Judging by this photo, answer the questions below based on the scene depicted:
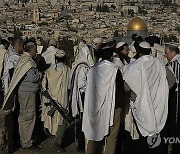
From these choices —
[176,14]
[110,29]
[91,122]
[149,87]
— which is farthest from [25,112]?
[176,14]

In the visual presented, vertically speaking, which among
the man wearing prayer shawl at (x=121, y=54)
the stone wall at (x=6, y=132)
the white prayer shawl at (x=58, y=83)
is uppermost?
the man wearing prayer shawl at (x=121, y=54)

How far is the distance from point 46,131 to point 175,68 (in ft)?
6.36

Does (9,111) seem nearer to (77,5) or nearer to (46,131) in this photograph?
(46,131)

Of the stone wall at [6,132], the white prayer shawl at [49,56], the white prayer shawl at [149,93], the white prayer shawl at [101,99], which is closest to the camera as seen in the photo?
the white prayer shawl at [101,99]

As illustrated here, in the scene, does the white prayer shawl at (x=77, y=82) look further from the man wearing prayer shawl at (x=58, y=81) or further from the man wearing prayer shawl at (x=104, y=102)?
the man wearing prayer shawl at (x=104, y=102)

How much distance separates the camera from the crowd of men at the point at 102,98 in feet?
14.7

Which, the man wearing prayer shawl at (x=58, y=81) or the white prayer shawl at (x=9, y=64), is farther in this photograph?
the white prayer shawl at (x=9, y=64)

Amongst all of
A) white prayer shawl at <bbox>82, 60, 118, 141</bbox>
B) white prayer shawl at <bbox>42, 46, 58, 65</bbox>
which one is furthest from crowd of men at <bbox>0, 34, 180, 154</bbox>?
white prayer shawl at <bbox>42, 46, 58, 65</bbox>

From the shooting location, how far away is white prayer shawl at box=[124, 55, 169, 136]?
4.73 metres

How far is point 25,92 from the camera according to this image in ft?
17.9

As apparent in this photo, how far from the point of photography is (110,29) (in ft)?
357

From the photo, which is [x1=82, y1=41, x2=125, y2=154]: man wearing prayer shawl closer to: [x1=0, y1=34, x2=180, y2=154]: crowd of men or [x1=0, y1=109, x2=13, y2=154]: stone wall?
[x1=0, y1=34, x2=180, y2=154]: crowd of men

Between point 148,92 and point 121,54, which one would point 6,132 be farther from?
point 121,54

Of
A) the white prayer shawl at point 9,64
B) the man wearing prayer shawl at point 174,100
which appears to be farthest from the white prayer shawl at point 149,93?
the white prayer shawl at point 9,64
